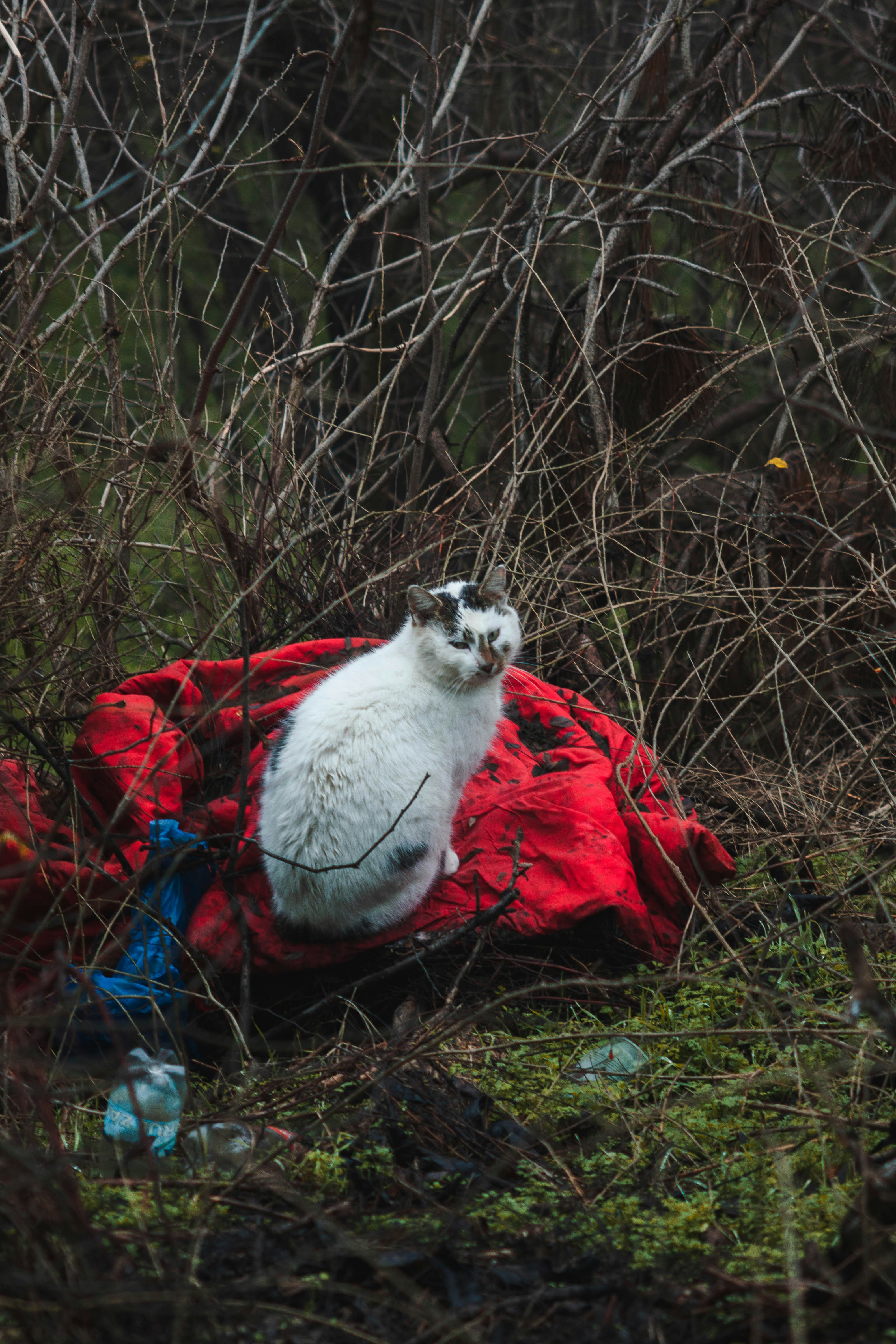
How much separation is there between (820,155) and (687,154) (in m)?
0.71

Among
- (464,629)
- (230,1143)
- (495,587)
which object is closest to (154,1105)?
(230,1143)

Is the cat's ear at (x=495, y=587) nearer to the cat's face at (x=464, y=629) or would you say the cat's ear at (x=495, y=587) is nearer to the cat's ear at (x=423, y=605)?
the cat's face at (x=464, y=629)

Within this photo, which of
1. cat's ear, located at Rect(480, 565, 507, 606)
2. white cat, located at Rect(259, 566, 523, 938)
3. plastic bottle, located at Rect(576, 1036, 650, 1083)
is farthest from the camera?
cat's ear, located at Rect(480, 565, 507, 606)

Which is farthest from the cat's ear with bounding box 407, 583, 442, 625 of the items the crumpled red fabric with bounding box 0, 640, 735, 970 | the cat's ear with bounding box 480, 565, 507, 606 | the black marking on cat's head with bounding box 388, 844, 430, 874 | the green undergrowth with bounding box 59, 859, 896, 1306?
the green undergrowth with bounding box 59, 859, 896, 1306

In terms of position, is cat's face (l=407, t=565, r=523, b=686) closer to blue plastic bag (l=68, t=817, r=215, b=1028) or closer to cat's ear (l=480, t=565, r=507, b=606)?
cat's ear (l=480, t=565, r=507, b=606)

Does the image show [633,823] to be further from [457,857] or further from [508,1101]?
[508,1101]

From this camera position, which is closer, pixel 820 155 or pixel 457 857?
pixel 457 857

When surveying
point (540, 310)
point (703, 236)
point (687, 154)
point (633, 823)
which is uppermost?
point (687, 154)

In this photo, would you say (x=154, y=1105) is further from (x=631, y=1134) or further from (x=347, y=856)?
(x=631, y=1134)

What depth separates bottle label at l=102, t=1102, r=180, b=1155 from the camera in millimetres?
1888

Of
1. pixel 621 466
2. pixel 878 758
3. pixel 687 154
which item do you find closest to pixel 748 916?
pixel 878 758

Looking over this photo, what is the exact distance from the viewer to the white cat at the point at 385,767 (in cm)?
259

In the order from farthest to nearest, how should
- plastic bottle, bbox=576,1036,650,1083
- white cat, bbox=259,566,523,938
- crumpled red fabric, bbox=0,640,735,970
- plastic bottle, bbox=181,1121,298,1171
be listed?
crumpled red fabric, bbox=0,640,735,970 < white cat, bbox=259,566,523,938 < plastic bottle, bbox=576,1036,650,1083 < plastic bottle, bbox=181,1121,298,1171

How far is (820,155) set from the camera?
4516 mm
